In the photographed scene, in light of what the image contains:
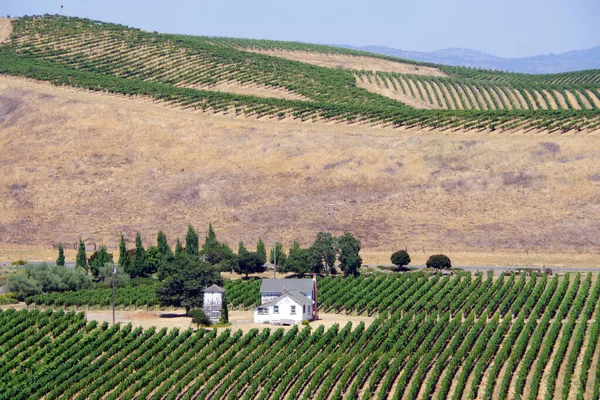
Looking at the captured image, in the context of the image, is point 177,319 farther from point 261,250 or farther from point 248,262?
point 261,250

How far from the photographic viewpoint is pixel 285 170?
15012 cm

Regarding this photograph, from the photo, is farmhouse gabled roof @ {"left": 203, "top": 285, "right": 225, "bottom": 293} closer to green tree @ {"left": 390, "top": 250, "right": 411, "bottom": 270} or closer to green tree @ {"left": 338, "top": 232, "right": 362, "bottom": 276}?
green tree @ {"left": 338, "top": 232, "right": 362, "bottom": 276}

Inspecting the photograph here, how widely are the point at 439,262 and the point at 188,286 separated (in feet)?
101

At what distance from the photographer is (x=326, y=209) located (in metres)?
141

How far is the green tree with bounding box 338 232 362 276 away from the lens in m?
117

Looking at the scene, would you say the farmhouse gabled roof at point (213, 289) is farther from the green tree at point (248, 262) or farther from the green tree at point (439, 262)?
the green tree at point (439, 262)

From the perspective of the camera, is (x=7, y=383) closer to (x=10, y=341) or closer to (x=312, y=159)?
(x=10, y=341)

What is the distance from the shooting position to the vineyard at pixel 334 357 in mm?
77500

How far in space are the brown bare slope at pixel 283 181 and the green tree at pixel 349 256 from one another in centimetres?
1345

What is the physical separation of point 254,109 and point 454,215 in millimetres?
40942

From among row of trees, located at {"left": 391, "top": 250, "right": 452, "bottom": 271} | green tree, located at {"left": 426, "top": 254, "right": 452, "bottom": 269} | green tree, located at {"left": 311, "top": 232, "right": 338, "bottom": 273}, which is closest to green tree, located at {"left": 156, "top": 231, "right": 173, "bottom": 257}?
green tree, located at {"left": 311, "top": 232, "right": 338, "bottom": 273}

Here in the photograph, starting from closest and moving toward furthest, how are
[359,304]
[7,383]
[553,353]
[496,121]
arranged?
[7,383], [553,353], [359,304], [496,121]

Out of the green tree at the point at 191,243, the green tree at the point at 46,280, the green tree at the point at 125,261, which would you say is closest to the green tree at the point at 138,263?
the green tree at the point at 125,261

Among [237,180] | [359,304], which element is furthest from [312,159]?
[359,304]
